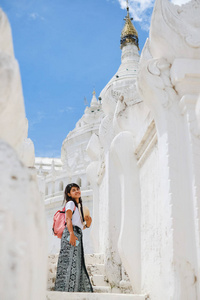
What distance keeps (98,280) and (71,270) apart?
128 cm

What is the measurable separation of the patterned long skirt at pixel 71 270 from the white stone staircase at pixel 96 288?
39 centimetres

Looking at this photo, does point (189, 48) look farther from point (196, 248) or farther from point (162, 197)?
point (196, 248)

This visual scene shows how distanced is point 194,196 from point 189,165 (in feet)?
0.96

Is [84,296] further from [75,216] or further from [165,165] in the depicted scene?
[165,165]

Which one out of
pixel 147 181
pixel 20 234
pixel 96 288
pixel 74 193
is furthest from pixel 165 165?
pixel 20 234

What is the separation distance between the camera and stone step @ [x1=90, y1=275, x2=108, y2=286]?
5.41 m

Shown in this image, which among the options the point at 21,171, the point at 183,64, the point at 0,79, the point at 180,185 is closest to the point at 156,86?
the point at 183,64

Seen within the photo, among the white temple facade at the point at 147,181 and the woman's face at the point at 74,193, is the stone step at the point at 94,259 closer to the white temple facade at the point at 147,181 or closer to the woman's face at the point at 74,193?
the white temple facade at the point at 147,181

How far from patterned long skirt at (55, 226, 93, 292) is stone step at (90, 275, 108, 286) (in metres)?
1.14

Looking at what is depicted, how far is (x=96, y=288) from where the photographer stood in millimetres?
4988


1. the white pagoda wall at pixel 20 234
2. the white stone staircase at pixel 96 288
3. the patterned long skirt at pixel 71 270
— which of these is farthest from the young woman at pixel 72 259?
the white pagoda wall at pixel 20 234

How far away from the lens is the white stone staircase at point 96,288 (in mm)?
3553

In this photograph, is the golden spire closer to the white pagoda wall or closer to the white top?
the white top

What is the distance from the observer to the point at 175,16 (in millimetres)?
3805
